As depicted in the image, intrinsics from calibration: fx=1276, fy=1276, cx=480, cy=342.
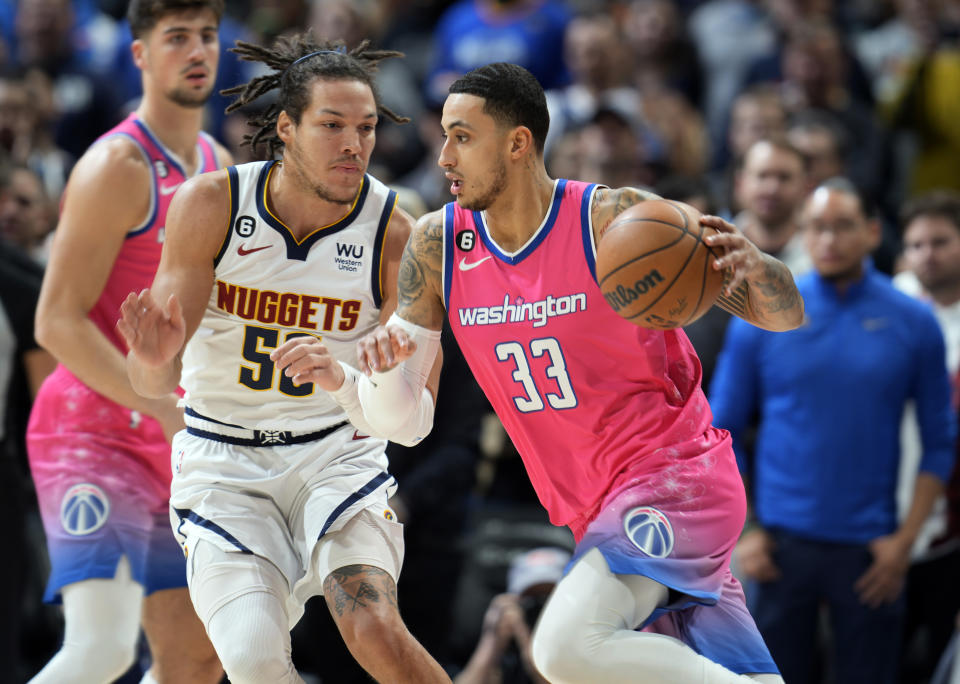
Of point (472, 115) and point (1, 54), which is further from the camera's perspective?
point (1, 54)

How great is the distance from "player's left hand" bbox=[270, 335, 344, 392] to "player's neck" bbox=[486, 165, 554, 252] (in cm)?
74

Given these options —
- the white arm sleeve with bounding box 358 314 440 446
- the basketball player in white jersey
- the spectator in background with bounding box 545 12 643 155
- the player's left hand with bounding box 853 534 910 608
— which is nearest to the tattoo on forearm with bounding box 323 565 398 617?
the basketball player in white jersey

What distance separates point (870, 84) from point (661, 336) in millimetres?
6346

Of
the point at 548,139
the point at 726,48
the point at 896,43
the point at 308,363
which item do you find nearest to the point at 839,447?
the point at 308,363

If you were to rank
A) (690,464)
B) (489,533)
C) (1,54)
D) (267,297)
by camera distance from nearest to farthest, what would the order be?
1. (690,464)
2. (267,297)
3. (489,533)
4. (1,54)

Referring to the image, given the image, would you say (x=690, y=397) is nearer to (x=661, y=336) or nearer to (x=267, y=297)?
(x=661, y=336)

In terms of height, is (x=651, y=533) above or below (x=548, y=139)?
below

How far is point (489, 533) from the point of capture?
7.62 meters

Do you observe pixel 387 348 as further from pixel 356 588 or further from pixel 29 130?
pixel 29 130

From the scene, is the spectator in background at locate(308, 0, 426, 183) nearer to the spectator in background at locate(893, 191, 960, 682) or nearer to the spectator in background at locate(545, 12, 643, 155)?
the spectator in background at locate(545, 12, 643, 155)

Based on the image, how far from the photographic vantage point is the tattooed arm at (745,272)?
409 centimetres

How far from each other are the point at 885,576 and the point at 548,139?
433 cm

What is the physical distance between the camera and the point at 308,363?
4.29 meters

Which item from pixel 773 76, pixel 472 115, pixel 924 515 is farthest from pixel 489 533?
pixel 773 76
